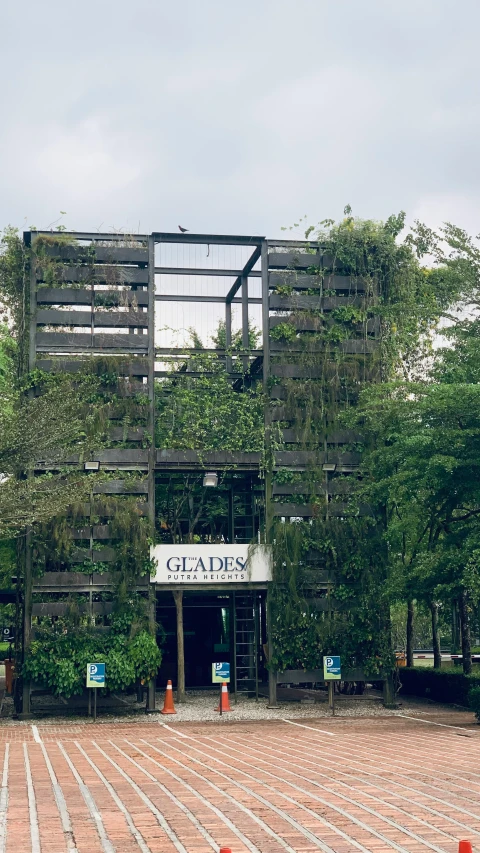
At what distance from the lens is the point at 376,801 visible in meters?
10.6

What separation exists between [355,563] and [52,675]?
736 centimetres

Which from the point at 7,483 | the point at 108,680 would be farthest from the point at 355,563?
the point at 7,483

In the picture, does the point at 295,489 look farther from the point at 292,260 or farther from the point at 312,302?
the point at 292,260

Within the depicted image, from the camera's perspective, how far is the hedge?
77.9ft

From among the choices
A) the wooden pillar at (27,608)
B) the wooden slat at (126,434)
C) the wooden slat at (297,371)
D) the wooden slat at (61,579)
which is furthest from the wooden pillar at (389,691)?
the wooden pillar at (27,608)

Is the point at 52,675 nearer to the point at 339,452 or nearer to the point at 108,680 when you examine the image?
the point at 108,680

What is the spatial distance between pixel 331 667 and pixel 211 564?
145 inches

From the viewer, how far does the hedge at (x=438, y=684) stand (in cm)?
2375

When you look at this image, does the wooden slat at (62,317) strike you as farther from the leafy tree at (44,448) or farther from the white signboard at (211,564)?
the white signboard at (211,564)

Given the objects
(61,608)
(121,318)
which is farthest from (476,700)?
(121,318)

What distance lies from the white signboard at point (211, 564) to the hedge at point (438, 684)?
16.7 ft

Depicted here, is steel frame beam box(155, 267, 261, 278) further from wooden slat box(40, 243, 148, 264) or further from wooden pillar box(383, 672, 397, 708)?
wooden pillar box(383, 672, 397, 708)

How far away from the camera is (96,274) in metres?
24.6

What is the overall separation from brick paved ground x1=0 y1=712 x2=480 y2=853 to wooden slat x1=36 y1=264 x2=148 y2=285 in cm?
1116
